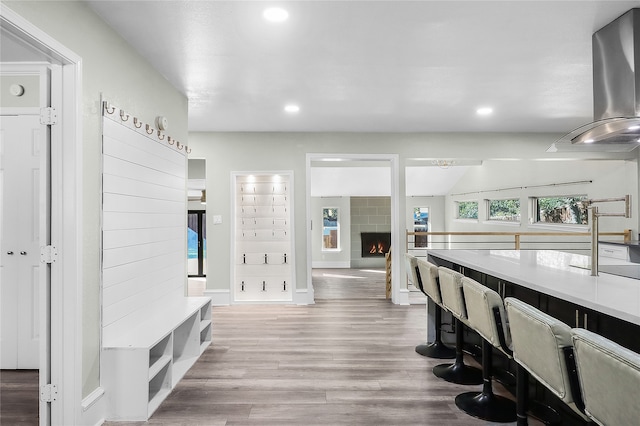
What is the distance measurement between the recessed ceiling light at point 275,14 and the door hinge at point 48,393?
2433 millimetres

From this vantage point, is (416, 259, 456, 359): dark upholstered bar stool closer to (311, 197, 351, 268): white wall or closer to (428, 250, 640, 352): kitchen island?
(428, 250, 640, 352): kitchen island

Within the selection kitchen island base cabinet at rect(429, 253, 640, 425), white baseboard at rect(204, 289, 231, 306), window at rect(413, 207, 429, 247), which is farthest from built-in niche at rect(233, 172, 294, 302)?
window at rect(413, 207, 429, 247)

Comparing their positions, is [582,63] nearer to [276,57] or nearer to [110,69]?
[276,57]

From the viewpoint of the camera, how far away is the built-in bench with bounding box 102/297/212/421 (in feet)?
7.88

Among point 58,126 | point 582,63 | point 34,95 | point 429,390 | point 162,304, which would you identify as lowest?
point 429,390

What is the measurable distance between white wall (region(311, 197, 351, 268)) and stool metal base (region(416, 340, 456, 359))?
6406mm

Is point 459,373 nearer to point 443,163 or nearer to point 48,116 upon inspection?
point 48,116

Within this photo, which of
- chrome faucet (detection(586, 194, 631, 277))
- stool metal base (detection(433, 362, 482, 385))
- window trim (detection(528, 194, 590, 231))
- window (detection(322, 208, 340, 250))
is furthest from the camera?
window (detection(322, 208, 340, 250))

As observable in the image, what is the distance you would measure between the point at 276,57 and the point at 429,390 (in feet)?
8.99

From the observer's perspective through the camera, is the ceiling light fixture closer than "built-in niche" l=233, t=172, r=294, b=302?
No

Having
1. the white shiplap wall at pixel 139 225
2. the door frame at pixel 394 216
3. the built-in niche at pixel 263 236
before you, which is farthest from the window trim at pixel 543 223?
the white shiplap wall at pixel 139 225

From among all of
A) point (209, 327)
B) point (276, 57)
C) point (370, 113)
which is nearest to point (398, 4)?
point (276, 57)

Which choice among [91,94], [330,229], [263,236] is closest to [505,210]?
[330,229]

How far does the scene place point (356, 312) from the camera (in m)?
5.14
